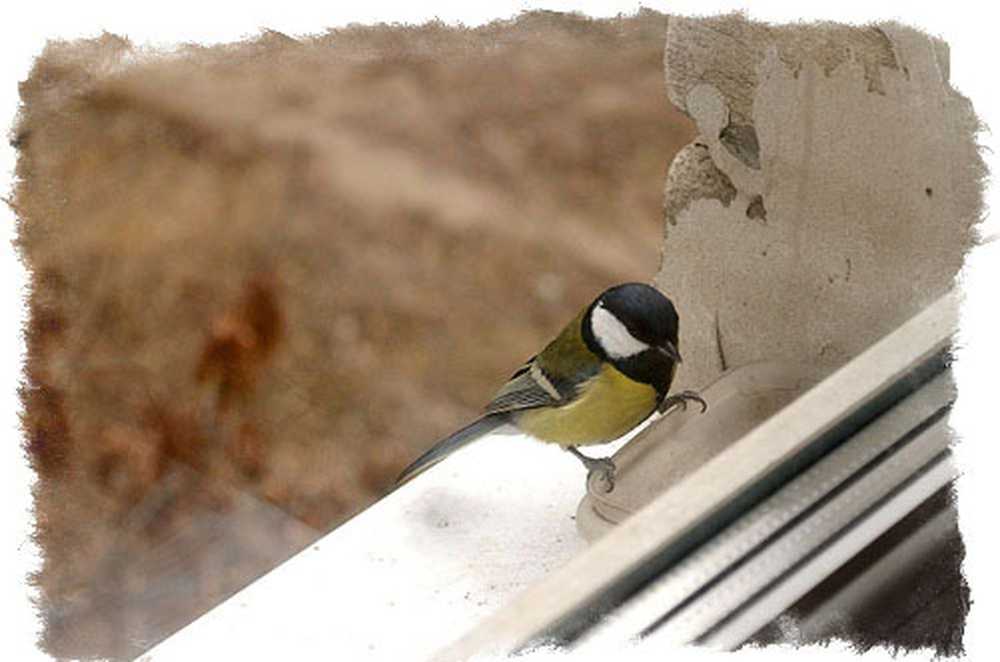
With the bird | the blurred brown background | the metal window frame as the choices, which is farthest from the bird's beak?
the blurred brown background

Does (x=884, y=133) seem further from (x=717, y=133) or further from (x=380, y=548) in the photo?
(x=380, y=548)

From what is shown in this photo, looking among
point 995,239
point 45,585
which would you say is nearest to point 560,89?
point 45,585

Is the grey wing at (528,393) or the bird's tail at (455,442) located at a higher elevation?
the bird's tail at (455,442)

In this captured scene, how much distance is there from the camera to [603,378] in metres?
1.14

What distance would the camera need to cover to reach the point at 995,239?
0.93m

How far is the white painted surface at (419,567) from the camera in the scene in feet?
3.56

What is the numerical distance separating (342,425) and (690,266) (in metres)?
0.67

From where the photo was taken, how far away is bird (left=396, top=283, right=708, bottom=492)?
1.09 m

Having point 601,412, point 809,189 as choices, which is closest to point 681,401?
point 601,412

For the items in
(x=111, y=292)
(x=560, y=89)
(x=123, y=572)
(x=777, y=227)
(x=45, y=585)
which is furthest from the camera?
(x=560, y=89)

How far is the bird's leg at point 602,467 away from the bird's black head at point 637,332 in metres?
0.08

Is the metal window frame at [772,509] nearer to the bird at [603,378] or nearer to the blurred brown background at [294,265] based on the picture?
the bird at [603,378]

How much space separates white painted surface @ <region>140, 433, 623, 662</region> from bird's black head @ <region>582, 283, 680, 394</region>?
162 mm

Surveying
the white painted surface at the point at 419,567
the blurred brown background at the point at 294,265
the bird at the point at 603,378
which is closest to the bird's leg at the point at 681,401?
the bird at the point at 603,378
